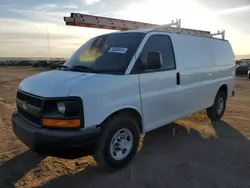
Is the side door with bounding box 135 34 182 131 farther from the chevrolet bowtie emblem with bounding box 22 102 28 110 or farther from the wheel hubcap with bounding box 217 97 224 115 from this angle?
the wheel hubcap with bounding box 217 97 224 115

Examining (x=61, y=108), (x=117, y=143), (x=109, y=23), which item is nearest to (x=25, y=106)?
(x=61, y=108)

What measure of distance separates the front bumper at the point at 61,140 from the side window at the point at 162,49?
5.01ft

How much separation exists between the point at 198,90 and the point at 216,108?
1493 mm

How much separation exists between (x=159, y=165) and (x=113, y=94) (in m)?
1.47

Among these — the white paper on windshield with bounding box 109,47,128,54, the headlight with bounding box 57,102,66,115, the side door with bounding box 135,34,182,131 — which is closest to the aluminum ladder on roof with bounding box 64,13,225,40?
the side door with bounding box 135,34,182,131

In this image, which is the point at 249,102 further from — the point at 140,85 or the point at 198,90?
the point at 140,85

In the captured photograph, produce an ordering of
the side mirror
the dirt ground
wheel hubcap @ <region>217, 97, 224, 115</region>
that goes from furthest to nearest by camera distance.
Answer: wheel hubcap @ <region>217, 97, 224, 115</region> < the side mirror < the dirt ground

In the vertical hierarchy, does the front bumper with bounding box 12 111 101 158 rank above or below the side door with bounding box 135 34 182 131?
below

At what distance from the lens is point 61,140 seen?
347 cm

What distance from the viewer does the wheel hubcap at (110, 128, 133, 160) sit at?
4.09 meters

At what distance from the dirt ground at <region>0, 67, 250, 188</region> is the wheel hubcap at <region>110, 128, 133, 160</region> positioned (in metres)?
0.26

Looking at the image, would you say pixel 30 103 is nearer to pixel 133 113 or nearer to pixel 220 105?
pixel 133 113

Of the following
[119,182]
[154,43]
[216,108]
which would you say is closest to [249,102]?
[216,108]

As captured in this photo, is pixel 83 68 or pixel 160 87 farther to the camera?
pixel 160 87
